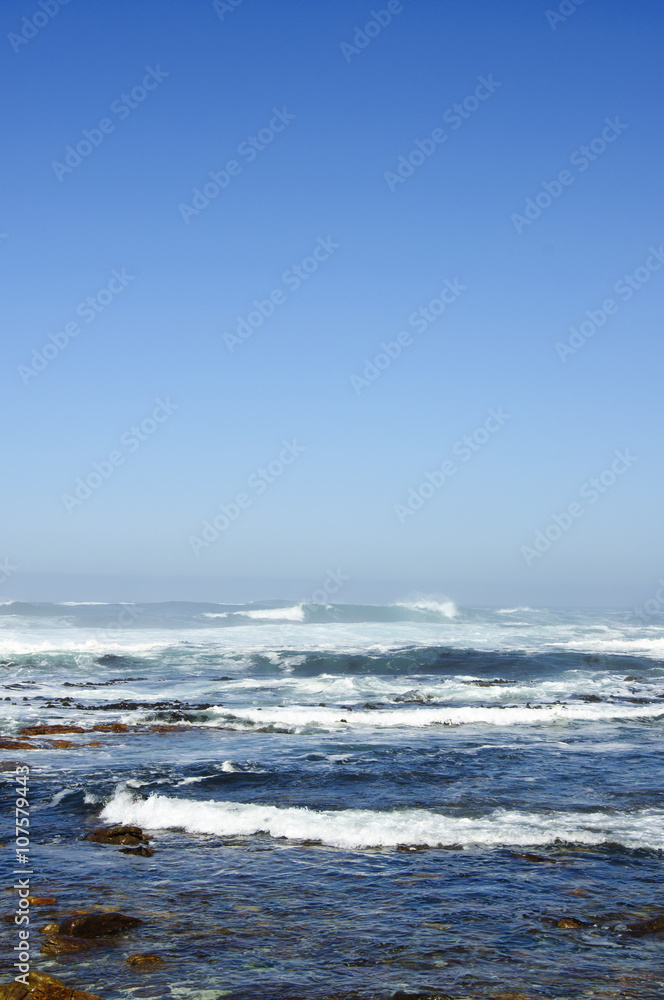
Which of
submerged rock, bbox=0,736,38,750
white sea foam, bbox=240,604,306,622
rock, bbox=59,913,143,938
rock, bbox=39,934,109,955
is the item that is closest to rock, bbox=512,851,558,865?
rock, bbox=59,913,143,938

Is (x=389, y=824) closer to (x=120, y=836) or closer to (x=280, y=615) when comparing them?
(x=120, y=836)

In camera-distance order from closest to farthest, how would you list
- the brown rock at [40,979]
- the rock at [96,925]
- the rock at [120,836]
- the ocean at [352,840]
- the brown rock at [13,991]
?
the brown rock at [13,991]
the brown rock at [40,979]
the ocean at [352,840]
the rock at [96,925]
the rock at [120,836]

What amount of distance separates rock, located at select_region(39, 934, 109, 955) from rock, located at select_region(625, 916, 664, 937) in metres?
5.52

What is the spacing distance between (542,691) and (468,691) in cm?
327

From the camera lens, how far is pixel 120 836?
10938mm

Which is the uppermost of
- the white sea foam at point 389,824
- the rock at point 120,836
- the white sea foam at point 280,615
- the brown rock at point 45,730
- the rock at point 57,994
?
the rock at point 57,994

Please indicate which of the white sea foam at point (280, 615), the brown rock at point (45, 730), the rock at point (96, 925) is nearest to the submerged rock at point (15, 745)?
the brown rock at point (45, 730)

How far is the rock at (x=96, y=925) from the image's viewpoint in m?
7.56

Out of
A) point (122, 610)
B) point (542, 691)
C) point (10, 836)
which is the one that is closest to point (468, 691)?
point (542, 691)

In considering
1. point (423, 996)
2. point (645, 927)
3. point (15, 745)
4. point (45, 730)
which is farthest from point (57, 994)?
point (45, 730)

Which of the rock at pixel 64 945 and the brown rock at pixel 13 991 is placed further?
the rock at pixel 64 945

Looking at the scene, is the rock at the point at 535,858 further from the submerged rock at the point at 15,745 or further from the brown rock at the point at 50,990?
the submerged rock at the point at 15,745

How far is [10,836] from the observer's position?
11.0m

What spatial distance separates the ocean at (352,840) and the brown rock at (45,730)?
9.1 inches
